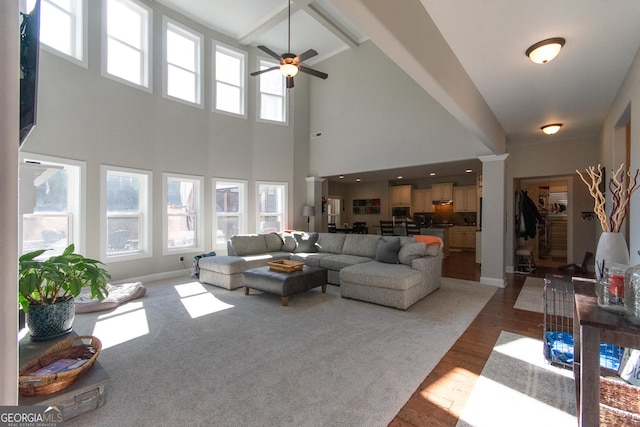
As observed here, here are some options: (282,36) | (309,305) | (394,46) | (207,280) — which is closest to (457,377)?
(309,305)

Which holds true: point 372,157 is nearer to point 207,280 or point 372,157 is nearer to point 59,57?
point 207,280

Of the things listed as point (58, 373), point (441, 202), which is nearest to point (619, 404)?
point (58, 373)

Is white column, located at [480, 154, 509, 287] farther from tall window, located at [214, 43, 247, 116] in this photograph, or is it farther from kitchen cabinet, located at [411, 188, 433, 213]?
tall window, located at [214, 43, 247, 116]

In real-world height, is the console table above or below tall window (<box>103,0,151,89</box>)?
below

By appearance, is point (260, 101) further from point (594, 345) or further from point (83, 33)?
point (594, 345)

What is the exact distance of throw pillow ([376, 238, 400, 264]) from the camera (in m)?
4.39

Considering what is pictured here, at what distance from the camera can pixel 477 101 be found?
345 centimetres

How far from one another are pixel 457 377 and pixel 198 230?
5405 millimetres

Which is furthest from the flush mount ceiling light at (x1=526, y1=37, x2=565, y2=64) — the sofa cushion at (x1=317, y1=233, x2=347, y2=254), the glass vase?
the sofa cushion at (x1=317, y1=233, x2=347, y2=254)

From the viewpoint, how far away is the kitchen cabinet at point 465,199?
9.15 metres

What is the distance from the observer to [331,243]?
18.6 ft

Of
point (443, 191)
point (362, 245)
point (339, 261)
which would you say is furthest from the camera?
point (443, 191)

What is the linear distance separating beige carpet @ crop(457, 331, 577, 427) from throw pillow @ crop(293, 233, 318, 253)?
3.75 m

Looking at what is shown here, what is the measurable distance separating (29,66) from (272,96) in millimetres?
6670
